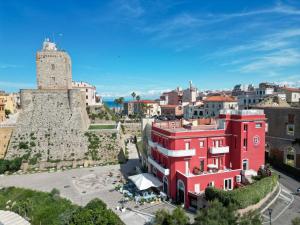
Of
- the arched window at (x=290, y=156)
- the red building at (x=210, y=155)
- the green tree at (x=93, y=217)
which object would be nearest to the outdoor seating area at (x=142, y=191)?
the red building at (x=210, y=155)

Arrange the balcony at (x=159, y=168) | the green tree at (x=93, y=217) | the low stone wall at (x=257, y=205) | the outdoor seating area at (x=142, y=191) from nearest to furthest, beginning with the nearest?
the green tree at (x=93, y=217) < the low stone wall at (x=257, y=205) < the balcony at (x=159, y=168) < the outdoor seating area at (x=142, y=191)

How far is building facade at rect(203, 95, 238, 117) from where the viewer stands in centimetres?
7488

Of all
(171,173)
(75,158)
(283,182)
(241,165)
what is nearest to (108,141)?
(75,158)

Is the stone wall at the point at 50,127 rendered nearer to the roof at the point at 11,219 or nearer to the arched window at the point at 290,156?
the roof at the point at 11,219

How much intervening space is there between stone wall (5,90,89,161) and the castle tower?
4336 mm

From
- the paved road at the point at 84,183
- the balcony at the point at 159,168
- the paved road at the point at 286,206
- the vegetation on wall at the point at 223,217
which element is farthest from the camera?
the paved road at the point at 84,183

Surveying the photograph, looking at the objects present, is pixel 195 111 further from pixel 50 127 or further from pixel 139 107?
pixel 50 127

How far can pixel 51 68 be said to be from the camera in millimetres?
52500

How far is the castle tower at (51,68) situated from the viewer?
2045 inches

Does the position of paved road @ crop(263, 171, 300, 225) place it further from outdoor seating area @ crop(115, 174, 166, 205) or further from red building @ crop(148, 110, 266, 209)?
outdoor seating area @ crop(115, 174, 166, 205)

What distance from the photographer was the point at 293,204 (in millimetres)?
24141

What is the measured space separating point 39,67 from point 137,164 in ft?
99.7

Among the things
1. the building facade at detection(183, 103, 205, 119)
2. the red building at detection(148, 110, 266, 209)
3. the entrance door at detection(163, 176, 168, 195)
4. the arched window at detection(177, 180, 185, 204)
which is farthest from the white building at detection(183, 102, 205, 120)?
the arched window at detection(177, 180, 185, 204)

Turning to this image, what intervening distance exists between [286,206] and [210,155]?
349 inches
